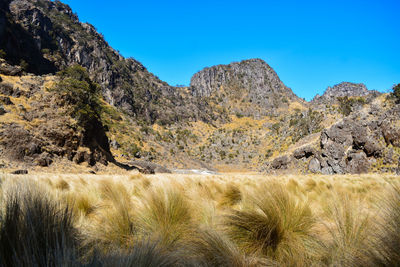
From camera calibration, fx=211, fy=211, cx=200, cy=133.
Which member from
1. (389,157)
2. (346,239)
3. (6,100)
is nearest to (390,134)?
(389,157)

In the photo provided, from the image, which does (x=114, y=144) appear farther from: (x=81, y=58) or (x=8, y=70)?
(x=81, y=58)

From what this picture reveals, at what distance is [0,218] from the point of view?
4.26 ft

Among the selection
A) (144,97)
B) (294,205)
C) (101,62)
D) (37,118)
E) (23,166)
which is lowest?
(23,166)

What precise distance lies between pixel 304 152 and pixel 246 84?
106 meters

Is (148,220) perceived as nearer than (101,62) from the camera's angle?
Yes

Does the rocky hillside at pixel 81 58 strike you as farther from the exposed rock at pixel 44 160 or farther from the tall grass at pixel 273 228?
the tall grass at pixel 273 228

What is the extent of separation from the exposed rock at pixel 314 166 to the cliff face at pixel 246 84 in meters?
93.2

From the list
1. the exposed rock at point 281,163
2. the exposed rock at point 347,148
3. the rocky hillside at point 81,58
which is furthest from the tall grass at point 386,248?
the rocky hillside at point 81,58

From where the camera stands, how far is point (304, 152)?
2858 centimetres

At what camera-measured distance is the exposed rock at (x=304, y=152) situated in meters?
27.8

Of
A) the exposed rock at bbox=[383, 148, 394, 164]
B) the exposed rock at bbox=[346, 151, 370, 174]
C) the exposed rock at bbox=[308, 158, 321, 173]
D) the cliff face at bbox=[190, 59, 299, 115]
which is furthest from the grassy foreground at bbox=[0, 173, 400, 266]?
the cliff face at bbox=[190, 59, 299, 115]

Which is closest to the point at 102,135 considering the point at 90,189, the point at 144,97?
the point at 90,189

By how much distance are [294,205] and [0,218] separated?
2.49 meters

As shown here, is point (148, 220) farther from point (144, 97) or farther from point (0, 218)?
point (144, 97)
